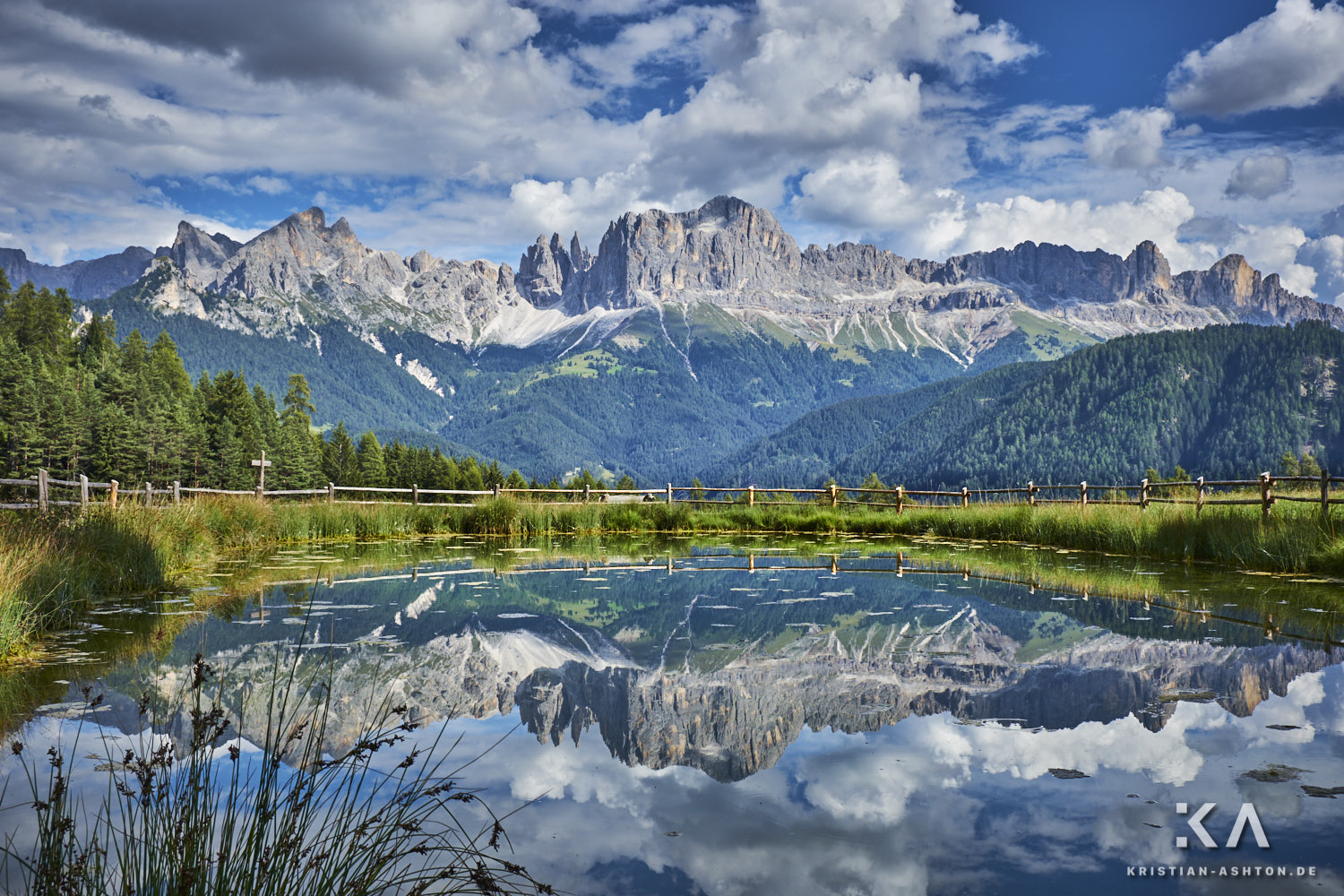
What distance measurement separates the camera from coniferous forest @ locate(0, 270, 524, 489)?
5841cm

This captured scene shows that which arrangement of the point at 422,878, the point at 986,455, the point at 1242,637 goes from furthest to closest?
the point at 986,455 < the point at 1242,637 < the point at 422,878

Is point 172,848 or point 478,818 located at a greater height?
point 172,848

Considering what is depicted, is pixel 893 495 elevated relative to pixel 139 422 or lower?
lower

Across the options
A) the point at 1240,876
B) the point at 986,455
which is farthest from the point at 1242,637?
the point at 986,455

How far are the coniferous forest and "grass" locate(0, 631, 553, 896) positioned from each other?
44.2 m

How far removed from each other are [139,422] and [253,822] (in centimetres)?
7076

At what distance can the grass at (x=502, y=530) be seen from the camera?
10.2 meters

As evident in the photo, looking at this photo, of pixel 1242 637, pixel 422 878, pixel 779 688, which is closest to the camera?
pixel 422 878

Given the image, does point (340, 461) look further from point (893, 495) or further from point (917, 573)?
point (917, 573)

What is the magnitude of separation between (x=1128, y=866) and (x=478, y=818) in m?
3.20

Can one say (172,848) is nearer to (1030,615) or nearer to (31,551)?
(31,551)

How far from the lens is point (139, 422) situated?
211 feet

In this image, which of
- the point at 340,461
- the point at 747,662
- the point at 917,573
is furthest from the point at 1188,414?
the point at 747,662

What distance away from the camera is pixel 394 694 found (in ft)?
22.9
